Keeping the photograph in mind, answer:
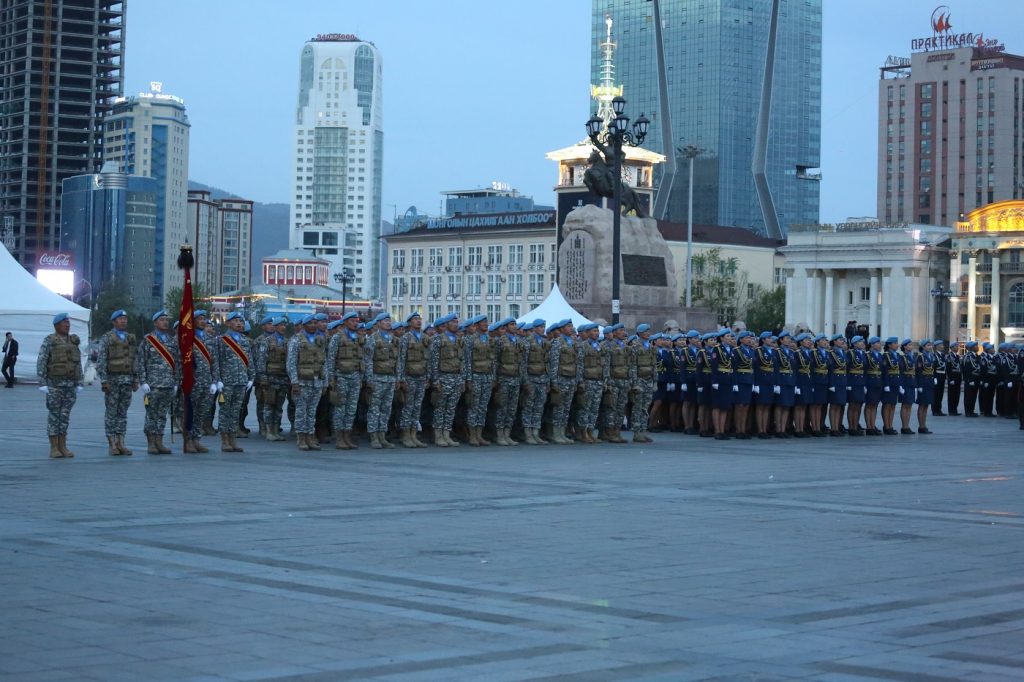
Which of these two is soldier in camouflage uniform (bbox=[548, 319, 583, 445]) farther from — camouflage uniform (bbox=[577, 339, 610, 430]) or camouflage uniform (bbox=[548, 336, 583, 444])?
camouflage uniform (bbox=[577, 339, 610, 430])

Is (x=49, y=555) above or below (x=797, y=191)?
below

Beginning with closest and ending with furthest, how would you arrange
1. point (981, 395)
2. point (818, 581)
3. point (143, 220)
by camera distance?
point (818, 581) < point (981, 395) < point (143, 220)

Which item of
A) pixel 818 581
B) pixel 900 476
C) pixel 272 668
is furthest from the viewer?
pixel 900 476

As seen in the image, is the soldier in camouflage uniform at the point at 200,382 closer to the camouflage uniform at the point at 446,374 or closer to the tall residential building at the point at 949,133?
the camouflage uniform at the point at 446,374

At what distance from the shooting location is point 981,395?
33656 mm

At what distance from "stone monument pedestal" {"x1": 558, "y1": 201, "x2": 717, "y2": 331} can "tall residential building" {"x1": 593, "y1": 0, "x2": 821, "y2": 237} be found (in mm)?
118279

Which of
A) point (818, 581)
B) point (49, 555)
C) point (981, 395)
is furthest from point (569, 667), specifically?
point (981, 395)

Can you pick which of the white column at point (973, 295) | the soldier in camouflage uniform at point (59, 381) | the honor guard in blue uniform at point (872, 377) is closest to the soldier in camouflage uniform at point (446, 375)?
the soldier in camouflage uniform at point (59, 381)

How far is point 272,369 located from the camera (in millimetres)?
21078

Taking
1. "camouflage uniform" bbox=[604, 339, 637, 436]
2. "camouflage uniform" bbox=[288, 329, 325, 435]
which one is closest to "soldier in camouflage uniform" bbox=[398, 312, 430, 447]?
"camouflage uniform" bbox=[288, 329, 325, 435]

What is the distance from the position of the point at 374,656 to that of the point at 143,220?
626ft

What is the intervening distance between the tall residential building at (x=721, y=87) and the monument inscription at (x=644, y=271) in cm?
11840

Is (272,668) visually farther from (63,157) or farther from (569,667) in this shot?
(63,157)

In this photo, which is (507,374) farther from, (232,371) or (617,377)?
(232,371)
